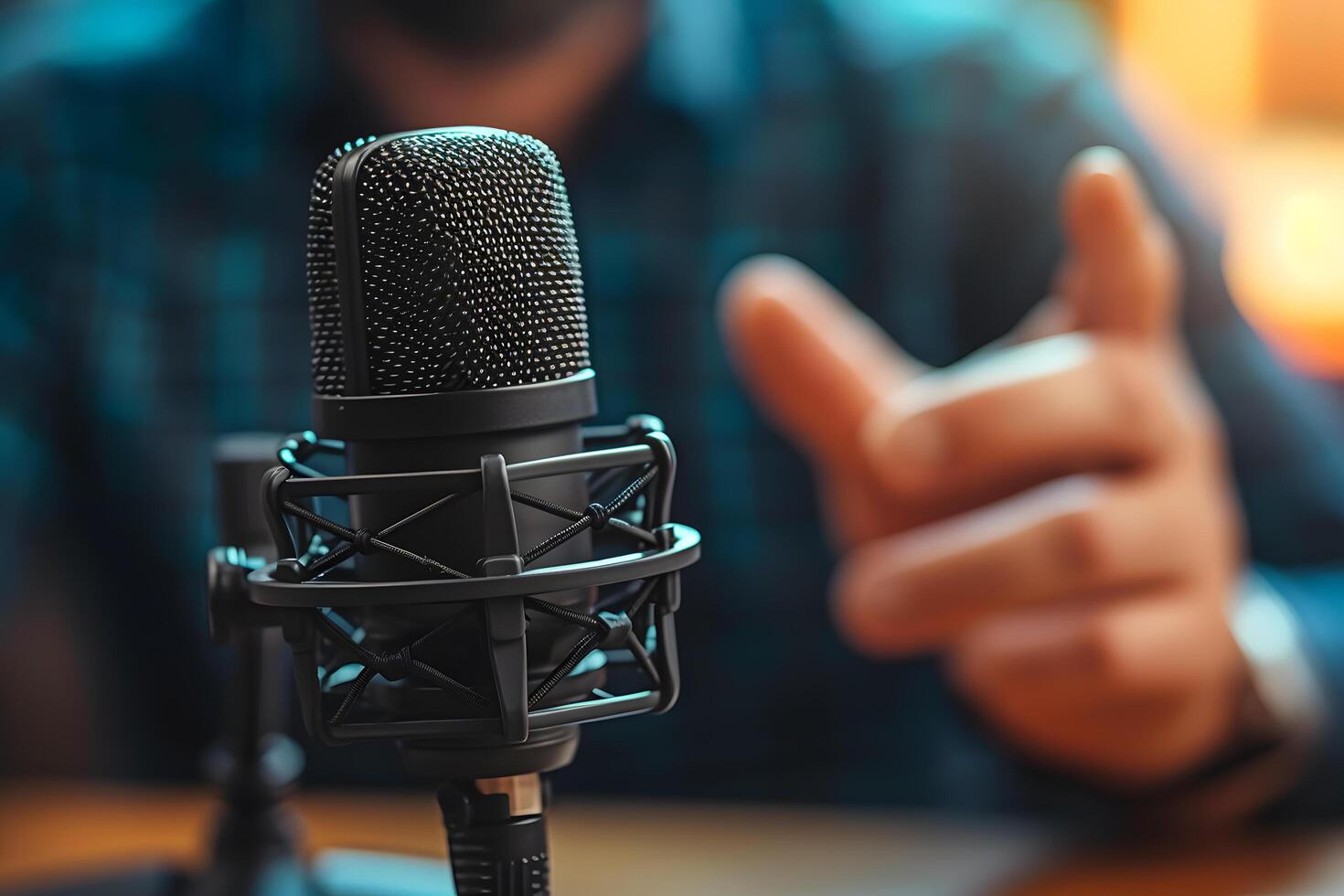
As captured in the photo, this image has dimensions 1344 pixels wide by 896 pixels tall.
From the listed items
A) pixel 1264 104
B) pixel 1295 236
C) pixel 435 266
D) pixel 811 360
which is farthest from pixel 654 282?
pixel 1264 104

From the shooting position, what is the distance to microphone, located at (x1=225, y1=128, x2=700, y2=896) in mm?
246

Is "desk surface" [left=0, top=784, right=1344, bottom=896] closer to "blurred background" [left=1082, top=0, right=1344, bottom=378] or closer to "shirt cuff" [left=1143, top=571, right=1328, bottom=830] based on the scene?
"shirt cuff" [left=1143, top=571, right=1328, bottom=830]

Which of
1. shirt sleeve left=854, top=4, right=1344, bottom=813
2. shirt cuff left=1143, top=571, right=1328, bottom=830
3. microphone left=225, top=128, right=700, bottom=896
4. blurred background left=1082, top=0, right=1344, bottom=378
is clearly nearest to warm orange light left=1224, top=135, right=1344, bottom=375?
blurred background left=1082, top=0, right=1344, bottom=378

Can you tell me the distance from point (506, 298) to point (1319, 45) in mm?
2603

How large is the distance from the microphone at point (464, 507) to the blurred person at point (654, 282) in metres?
0.61

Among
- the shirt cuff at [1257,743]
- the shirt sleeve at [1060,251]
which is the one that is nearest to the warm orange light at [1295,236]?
the shirt sleeve at [1060,251]

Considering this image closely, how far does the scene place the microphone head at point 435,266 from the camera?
0.26m

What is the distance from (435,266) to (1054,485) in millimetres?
389

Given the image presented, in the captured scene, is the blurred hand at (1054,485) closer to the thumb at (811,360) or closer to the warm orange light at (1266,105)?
the thumb at (811,360)

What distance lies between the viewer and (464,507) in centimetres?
25

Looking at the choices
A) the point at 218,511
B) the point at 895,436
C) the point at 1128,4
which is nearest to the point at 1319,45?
the point at 1128,4

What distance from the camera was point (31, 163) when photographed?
111 cm

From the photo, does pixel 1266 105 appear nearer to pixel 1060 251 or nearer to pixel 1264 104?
pixel 1264 104

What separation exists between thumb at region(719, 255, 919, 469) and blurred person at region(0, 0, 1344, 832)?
0.28m
